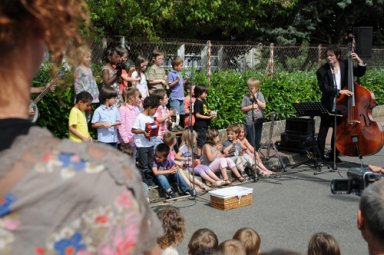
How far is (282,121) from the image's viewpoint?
42.5 ft

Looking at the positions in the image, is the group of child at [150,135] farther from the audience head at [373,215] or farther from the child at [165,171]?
the audience head at [373,215]

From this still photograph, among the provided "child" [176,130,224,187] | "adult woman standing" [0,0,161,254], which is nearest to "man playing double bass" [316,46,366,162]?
"child" [176,130,224,187]

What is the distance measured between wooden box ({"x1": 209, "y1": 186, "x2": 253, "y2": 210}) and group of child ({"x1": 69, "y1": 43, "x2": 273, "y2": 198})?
1.94 ft

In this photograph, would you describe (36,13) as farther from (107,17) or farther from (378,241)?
(107,17)

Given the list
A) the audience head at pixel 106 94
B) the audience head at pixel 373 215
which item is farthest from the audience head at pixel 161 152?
the audience head at pixel 373 215

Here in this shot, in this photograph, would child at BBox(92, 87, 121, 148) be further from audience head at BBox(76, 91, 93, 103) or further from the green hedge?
the green hedge

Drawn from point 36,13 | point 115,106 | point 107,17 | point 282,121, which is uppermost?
point 107,17

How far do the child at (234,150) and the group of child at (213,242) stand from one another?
4.63 m

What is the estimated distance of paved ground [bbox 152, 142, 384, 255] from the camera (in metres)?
5.77

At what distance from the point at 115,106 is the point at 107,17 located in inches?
263

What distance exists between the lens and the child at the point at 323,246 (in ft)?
11.6

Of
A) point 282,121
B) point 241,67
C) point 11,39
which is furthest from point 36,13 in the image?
point 241,67

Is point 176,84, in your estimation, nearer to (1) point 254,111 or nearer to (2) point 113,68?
(1) point 254,111

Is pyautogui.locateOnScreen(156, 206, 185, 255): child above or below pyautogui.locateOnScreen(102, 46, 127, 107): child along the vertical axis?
below
